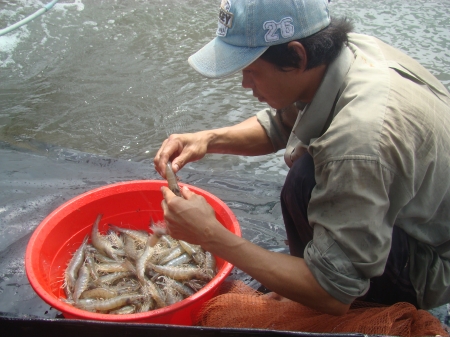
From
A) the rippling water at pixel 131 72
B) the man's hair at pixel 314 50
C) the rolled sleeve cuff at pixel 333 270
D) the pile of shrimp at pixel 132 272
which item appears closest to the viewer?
the rolled sleeve cuff at pixel 333 270

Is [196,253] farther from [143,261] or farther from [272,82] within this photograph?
[272,82]

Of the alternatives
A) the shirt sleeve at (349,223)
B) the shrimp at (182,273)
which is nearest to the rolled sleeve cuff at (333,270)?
the shirt sleeve at (349,223)

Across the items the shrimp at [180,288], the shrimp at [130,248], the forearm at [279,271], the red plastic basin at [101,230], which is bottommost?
the shrimp at [180,288]

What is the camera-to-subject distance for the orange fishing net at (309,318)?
→ 215 cm

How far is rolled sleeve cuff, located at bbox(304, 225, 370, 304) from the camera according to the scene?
178cm

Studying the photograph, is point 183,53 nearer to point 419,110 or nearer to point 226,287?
point 226,287

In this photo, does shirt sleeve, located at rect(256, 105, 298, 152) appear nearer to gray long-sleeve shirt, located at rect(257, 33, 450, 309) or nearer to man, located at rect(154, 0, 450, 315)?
man, located at rect(154, 0, 450, 315)

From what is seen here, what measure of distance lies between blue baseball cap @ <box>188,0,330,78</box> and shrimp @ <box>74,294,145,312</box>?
153cm

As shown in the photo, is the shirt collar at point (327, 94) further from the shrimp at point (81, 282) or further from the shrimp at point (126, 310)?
the shrimp at point (81, 282)

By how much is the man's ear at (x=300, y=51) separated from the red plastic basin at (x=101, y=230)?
3.62 feet

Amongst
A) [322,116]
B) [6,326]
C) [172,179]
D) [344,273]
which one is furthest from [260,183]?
[6,326]

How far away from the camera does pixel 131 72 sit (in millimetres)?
6758

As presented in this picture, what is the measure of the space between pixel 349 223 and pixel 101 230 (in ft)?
6.92

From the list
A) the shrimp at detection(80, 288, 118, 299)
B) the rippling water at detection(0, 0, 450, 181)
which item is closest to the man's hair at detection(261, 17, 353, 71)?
the shrimp at detection(80, 288, 118, 299)
